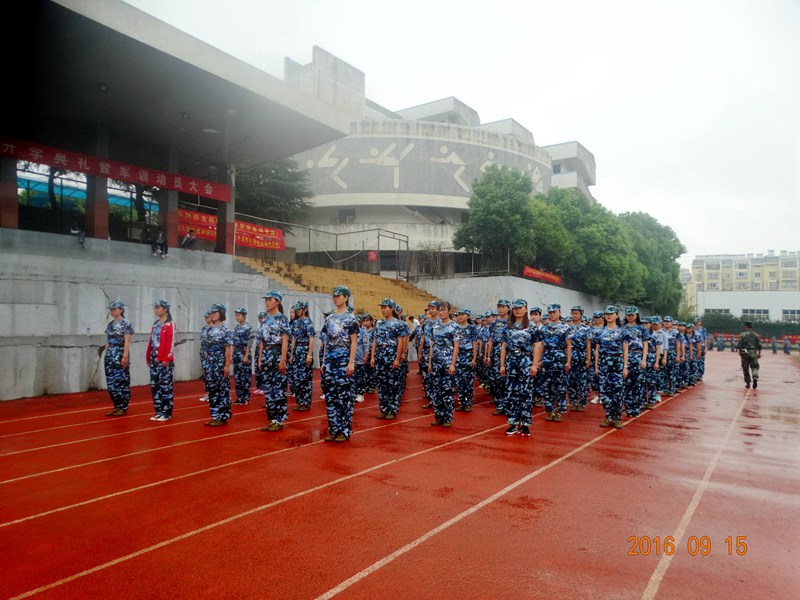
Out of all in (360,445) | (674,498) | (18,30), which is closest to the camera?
(674,498)

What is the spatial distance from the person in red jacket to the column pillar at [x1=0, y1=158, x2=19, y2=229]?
11.3 meters

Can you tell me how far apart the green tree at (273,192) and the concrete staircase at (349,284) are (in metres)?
7.42

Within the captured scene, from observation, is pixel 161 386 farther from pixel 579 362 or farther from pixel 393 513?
pixel 579 362

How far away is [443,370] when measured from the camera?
7.11 metres

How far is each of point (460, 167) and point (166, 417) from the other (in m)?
30.1

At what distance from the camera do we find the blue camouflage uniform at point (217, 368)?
6801 mm

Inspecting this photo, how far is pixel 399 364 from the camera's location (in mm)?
8578

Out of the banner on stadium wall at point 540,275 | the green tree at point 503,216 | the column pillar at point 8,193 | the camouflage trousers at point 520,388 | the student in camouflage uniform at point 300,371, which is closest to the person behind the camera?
the camouflage trousers at point 520,388

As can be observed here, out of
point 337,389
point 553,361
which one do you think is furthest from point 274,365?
point 553,361

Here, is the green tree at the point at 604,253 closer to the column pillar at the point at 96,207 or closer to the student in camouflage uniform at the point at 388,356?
the student in camouflage uniform at the point at 388,356

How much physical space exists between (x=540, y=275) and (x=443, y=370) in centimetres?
1965

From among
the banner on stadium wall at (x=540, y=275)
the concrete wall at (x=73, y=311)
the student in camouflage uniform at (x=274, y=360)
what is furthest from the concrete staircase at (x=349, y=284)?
the student in camouflage uniform at (x=274, y=360)

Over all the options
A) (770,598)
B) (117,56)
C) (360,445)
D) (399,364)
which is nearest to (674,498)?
(770,598)

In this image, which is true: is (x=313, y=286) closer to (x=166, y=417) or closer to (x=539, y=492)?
(x=166, y=417)
